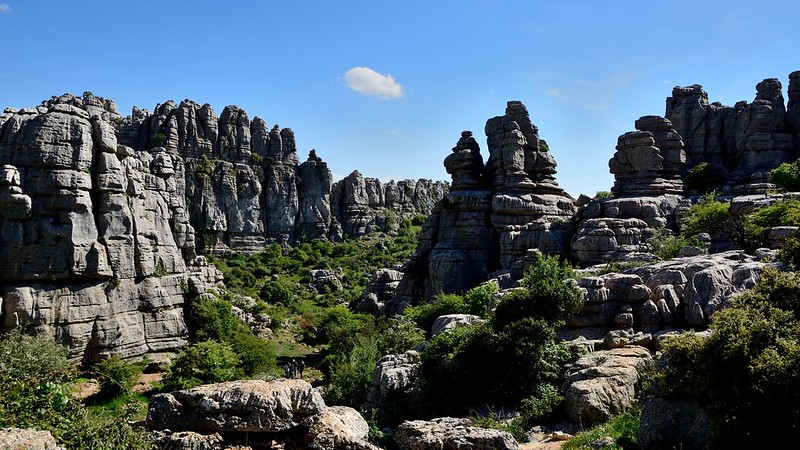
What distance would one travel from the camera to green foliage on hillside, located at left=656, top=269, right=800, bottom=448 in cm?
842

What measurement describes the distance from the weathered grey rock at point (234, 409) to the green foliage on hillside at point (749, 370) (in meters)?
6.64

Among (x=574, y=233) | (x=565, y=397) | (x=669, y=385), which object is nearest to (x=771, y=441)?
(x=669, y=385)

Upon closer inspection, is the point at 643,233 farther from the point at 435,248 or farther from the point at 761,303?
the point at 761,303

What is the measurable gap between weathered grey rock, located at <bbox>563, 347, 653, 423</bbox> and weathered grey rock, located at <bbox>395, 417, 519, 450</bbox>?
303 cm

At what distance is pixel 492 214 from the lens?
42.6 meters

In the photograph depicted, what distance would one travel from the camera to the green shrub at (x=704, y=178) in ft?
136

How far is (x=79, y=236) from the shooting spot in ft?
103

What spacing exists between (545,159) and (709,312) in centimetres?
2847

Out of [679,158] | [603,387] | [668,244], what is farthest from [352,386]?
[679,158]

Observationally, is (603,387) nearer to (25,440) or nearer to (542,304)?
(542,304)

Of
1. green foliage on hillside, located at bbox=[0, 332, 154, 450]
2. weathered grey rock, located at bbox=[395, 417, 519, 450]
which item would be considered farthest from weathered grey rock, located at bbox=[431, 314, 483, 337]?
green foliage on hillside, located at bbox=[0, 332, 154, 450]

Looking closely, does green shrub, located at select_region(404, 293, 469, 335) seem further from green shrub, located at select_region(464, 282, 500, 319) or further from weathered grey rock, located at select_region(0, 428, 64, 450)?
weathered grey rock, located at select_region(0, 428, 64, 450)

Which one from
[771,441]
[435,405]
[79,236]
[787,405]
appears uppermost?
[79,236]

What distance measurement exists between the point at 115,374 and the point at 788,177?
39.0 metres
